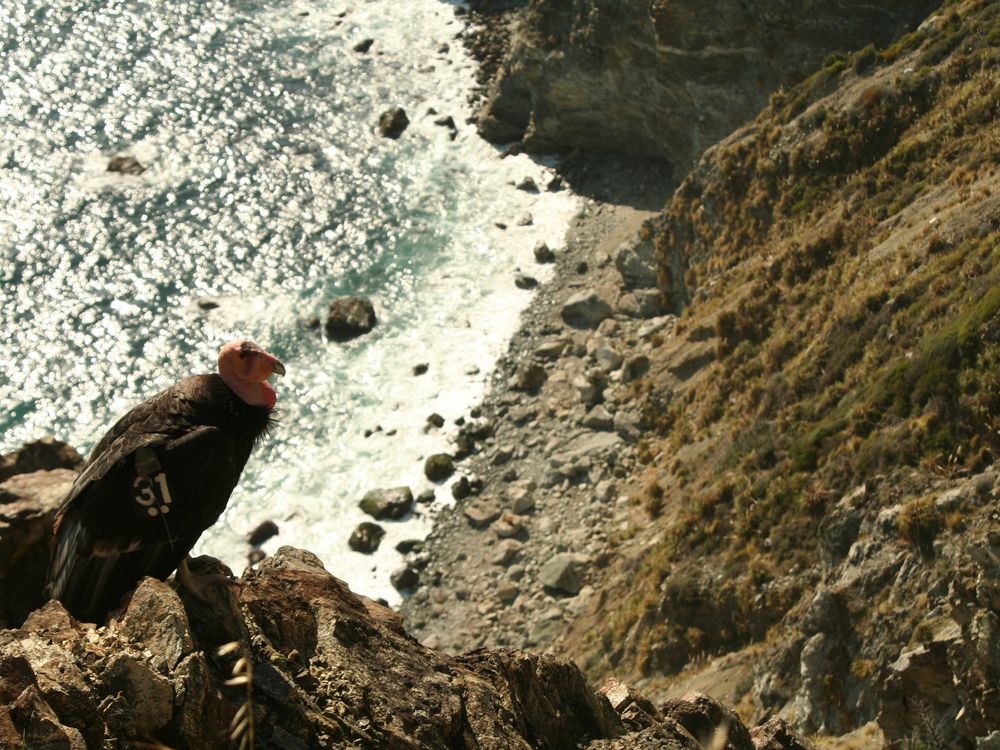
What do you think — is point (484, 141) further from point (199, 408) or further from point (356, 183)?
point (199, 408)

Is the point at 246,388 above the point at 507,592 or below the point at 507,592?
below

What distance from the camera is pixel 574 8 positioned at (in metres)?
59.5

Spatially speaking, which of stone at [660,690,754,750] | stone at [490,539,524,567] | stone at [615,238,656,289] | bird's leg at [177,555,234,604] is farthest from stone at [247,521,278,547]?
bird's leg at [177,555,234,604]

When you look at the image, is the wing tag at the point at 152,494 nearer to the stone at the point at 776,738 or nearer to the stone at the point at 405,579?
the stone at the point at 776,738

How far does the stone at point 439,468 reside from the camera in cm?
4459

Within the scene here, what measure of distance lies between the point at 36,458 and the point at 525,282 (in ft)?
99.7

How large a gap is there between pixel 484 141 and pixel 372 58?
38.2 ft

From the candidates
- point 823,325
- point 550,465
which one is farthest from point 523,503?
point 823,325

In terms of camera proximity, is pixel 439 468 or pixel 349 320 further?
pixel 349 320

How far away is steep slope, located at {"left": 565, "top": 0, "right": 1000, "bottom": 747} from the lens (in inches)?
843

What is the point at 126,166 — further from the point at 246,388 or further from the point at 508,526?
the point at 246,388

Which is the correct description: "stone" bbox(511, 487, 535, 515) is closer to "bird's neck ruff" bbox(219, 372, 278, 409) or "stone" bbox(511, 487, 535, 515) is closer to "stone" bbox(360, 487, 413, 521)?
"stone" bbox(360, 487, 413, 521)

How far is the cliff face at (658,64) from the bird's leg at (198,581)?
40.2 meters

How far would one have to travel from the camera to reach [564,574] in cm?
3712
